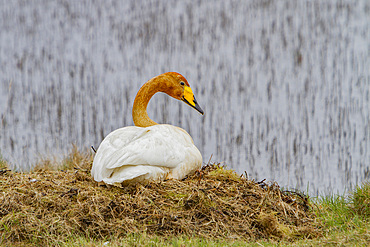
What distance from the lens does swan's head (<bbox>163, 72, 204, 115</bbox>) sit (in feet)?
17.1

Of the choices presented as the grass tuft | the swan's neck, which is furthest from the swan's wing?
the swan's neck

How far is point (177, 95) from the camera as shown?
527 centimetres

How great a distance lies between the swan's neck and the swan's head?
0.15 m

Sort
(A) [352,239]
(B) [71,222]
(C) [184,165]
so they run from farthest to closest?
1. (C) [184,165]
2. (B) [71,222]
3. (A) [352,239]

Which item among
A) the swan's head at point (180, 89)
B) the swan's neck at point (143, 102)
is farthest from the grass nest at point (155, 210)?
the swan's head at point (180, 89)

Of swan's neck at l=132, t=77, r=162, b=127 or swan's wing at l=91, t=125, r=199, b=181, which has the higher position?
swan's neck at l=132, t=77, r=162, b=127

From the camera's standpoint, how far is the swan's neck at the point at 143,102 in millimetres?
5190

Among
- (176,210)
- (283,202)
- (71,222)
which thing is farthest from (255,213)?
(71,222)

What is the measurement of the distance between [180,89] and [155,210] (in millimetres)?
1911

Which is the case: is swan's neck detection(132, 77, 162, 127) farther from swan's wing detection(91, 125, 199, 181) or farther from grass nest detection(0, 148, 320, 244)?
grass nest detection(0, 148, 320, 244)

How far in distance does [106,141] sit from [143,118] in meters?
0.73

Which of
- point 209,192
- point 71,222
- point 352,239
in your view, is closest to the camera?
point 352,239

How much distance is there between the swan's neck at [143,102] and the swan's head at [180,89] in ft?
0.49

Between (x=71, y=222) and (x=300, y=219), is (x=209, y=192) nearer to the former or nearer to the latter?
(x=300, y=219)
